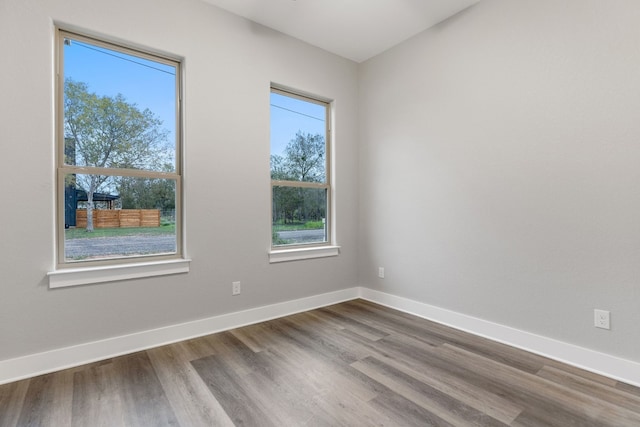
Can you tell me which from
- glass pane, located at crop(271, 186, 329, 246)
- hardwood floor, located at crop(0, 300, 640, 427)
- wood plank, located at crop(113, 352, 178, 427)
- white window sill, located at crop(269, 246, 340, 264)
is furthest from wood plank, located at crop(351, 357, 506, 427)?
glass pane, located at crop(271, 186, 329, 246)

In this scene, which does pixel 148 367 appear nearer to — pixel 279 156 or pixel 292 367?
pixel 292 367

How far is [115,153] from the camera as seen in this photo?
2.40 metres

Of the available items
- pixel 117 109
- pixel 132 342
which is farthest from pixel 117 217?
pixel 132 342

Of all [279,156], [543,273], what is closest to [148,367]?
[279,156]

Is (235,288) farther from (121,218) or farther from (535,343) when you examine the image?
(535,343)

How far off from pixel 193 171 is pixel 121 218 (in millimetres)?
654

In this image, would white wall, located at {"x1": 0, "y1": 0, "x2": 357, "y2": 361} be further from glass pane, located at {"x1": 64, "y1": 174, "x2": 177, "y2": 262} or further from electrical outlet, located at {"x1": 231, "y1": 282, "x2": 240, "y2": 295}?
glass pane, located at {"x1": 64, "y1": 174, "x2": 177, "y2": 262}

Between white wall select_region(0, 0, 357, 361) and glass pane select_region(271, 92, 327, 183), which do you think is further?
glass pane select_region(271, 92, 327, 183)

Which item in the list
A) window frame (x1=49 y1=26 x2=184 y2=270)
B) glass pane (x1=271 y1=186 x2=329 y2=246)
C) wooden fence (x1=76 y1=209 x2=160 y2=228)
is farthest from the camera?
glass pane (x1=271 y1=186 x2=329 y2=246)

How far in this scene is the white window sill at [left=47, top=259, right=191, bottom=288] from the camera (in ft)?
6.89

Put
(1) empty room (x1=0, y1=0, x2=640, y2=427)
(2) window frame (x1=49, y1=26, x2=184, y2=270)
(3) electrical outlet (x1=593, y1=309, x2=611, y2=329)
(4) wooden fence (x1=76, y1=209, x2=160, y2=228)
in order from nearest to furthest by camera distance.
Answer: (1) empty room (x1=0, y1=0, x2=640, y2=427), (3) electrical outlet (x1=593, y1=309, x2=611, y2=329), (2) window frame (x1=49, y1=26, x2=184, y2=270), (4) wooden fence (x1=76, y1=209, x2=160, y2=228)

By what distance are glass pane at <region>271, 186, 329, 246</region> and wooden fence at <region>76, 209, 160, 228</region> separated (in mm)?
1121

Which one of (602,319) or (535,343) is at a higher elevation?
(602,319)

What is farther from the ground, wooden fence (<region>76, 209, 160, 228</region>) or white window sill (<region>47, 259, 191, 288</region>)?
wooden fence (<region>76, 209, 160, 228</region>)
